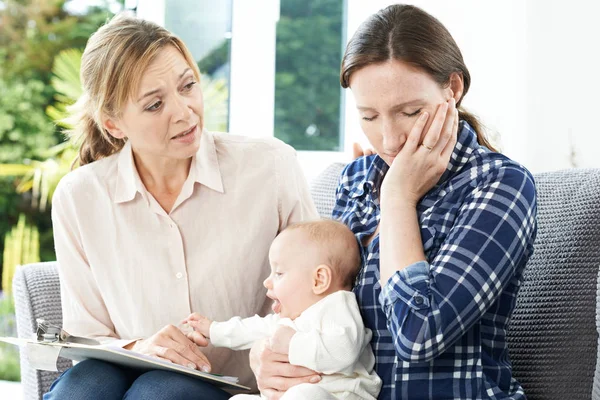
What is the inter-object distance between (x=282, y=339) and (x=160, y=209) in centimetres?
53

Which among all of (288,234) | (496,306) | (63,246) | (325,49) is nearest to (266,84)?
(325,49)

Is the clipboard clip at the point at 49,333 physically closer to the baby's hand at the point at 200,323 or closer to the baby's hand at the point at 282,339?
the baby's hand at the point at 200,323

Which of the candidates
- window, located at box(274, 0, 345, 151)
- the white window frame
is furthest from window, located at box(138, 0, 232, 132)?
window, located at box(274, 0, 345, 151)

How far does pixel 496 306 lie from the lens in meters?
1.49

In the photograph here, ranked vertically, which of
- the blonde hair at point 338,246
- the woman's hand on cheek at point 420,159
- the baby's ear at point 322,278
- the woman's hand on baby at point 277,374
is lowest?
the woman's hand on baby at point 277,374

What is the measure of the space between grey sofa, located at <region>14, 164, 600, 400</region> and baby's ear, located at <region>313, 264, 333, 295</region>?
17.9 inches

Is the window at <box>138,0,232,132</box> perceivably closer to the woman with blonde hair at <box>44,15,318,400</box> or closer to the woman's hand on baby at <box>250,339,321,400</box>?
the woman with blonde hair at <box>44,15,318,400</box>

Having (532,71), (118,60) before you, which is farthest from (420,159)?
(532,71)

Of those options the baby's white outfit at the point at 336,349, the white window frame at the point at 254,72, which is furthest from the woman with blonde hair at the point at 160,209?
the white window frame at the point at 254,72

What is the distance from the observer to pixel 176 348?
1.74m

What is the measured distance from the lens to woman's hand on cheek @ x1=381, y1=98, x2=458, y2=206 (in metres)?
1.53

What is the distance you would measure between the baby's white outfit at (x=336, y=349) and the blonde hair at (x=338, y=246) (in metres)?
0.06

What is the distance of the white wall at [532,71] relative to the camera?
2939 mm

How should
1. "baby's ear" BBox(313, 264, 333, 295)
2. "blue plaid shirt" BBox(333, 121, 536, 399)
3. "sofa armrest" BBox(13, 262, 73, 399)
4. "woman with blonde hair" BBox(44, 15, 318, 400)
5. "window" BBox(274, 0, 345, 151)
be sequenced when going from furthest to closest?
"window" BBox(274, 0, 345, 151) → "sofa armrest" BBox(13, 262, 73, 399) → "woman with blonde hair" BBox(44, 15, 318, 400) → "baby's ear" BBox(313, 264, 333, 295) → "blue plaid shirt" BBox(333, 121, 536, 399)
